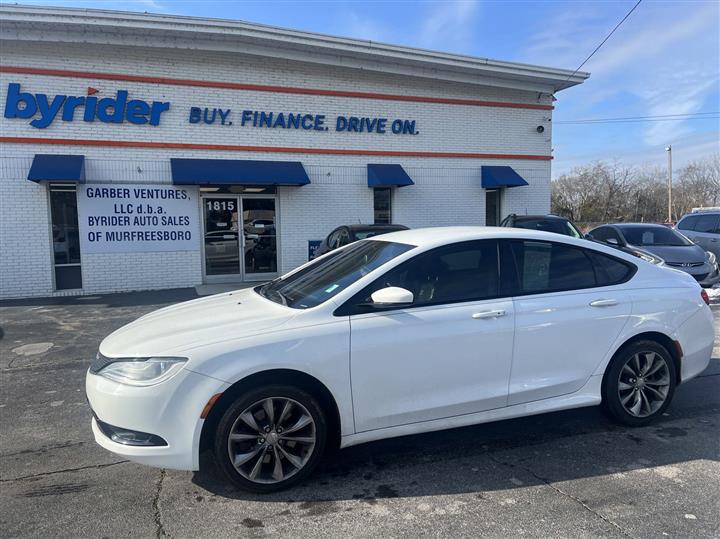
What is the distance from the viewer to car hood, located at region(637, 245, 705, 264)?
35.1 ft

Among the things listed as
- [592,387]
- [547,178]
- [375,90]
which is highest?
[375,90]

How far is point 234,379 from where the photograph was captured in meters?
3.04

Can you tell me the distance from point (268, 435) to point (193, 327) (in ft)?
2.79

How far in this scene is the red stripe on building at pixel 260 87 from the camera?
11.2 metres

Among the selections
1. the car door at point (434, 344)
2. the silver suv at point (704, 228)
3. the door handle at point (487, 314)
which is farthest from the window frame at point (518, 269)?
the silver suv at point (704, 228)

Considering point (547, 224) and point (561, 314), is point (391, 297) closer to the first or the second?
point (561, 314)

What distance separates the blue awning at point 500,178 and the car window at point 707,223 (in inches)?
203

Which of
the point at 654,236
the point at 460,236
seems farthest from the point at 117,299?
the point at 654,236

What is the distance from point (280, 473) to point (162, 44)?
37.0 ft

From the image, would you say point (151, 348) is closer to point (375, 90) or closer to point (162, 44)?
point (162, 44)

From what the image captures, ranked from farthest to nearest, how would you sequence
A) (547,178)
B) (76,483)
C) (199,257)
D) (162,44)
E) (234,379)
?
(547,178) < (199,257) < (162,44) < (76,483) < (234,379)

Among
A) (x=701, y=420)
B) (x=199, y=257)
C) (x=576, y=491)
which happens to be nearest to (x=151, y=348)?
(x=576, y=491)

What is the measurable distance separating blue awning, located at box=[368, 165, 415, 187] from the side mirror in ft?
33.6

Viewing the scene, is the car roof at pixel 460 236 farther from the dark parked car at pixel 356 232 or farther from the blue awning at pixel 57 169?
the blue awning at pixel 57 169
